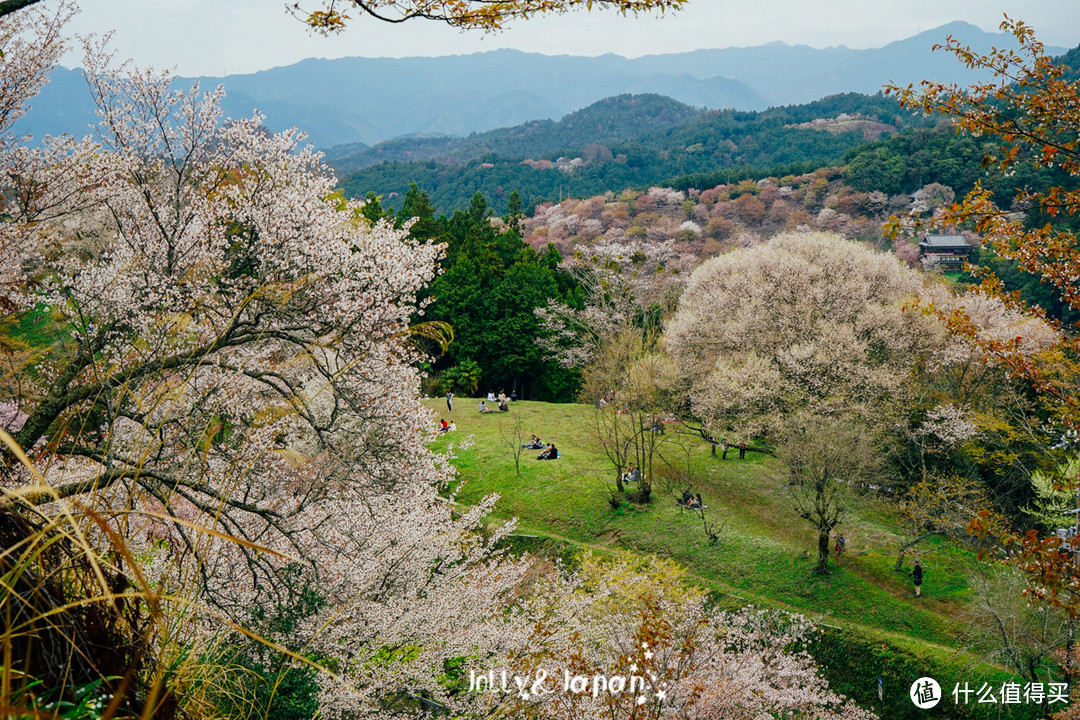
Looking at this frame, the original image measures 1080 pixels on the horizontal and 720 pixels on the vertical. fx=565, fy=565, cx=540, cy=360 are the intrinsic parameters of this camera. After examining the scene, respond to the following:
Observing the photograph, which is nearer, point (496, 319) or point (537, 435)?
point (537, 435)

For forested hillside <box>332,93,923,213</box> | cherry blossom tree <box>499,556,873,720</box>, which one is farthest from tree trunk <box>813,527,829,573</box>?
forested hillside <box>332,93,923,213</box>

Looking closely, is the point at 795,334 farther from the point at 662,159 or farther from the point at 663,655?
the point at 662,159

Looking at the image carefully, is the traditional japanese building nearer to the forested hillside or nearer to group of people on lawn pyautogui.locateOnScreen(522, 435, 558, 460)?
the forested hillside

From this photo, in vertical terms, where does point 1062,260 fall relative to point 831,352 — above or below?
above

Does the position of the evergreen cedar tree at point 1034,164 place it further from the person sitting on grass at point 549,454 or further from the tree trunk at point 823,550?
the person sitting on grass at point 549,454

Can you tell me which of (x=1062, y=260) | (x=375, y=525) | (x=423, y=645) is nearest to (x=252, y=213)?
(x=375, y=525)

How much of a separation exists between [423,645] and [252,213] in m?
6.62

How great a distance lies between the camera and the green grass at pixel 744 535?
14.8 metres

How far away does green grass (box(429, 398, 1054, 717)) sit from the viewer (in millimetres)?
14805

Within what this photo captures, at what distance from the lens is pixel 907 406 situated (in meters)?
20.1

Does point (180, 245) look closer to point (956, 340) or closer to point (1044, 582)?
point (1044, 582)

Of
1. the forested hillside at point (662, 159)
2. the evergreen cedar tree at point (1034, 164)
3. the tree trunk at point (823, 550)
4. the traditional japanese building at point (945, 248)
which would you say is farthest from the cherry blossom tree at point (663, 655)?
the forested hillside at point (662, 159)

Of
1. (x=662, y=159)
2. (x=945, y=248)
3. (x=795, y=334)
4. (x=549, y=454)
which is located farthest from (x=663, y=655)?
(x=662, y=159)

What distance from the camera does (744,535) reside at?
59.7 feet
